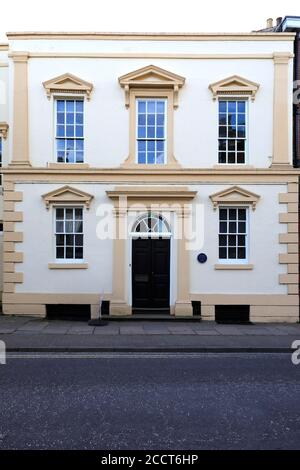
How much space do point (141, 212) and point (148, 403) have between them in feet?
27.6

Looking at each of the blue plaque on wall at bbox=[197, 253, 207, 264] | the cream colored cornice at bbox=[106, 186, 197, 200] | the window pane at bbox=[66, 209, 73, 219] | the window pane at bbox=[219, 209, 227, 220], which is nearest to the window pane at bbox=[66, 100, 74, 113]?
the cream colored cornice at bbox=[106, 186, 197, 200]

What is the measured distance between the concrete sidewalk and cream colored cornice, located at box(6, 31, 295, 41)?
9523mm

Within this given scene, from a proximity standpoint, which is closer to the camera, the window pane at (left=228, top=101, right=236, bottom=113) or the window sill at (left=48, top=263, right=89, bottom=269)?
the window sill at (left=48, top=263, right=89, bottom=269)

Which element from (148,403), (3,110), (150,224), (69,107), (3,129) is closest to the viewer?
(148,403)

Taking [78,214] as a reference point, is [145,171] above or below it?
above

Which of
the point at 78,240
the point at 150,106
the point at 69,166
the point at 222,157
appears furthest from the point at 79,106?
the point at 222,157

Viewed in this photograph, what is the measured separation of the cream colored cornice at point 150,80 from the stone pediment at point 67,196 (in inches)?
135

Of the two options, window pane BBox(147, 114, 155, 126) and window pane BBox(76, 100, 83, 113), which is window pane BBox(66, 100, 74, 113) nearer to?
window pane BBox(76, 100, 83, 113)

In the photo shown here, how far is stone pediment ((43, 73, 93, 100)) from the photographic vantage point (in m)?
13.4

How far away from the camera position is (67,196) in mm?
13430

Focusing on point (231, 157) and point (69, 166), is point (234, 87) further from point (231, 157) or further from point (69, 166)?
point (69, 166)
